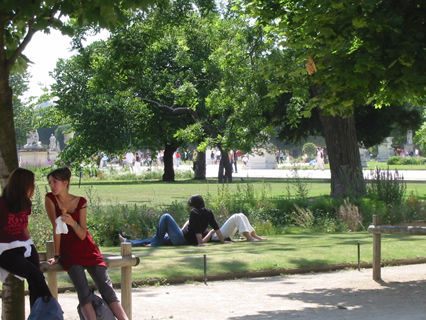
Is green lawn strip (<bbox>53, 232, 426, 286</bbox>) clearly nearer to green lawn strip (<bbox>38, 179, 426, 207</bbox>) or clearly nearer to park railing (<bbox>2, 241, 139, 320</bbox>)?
park railing (<bbox>2, 241, 139, 320</bbox>)

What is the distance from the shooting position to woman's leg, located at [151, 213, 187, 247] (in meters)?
13.4

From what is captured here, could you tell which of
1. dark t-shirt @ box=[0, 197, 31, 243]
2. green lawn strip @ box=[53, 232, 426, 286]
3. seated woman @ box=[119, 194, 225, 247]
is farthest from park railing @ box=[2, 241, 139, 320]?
seated woman @ box=[119, 194, 225, 247]

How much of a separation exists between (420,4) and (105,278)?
580 centimetres

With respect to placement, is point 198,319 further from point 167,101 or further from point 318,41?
point 167,101

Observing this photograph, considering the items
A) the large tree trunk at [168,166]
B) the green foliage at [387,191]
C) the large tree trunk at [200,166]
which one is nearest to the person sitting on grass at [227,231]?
the green foliage at [387,191]

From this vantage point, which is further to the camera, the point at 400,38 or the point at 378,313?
the point at 400,38

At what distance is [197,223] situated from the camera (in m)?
13.3

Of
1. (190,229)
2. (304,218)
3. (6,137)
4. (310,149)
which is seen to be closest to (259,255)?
(190,229)

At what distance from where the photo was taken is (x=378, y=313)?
8.09m

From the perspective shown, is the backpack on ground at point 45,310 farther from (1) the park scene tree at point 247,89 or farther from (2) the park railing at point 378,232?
(2) the park railing at point 378,232

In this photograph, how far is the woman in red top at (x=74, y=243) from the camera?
6.38m

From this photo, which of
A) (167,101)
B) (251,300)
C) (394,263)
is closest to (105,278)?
(251,300)

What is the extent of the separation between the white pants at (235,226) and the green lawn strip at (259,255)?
1.03 ft

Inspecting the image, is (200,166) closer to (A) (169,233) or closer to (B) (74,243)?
(A) (169,233)
